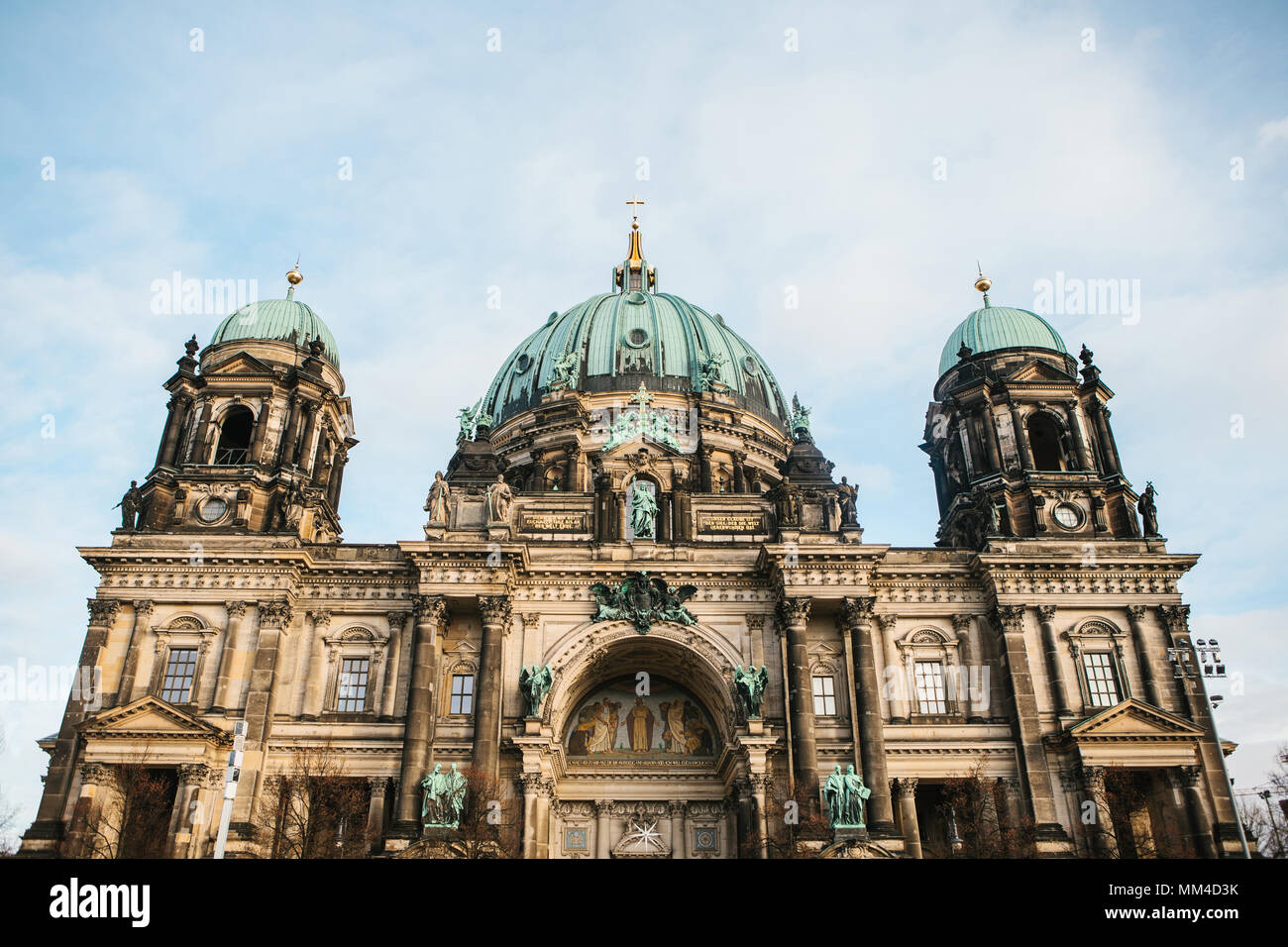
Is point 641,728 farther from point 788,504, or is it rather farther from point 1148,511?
point 1148,511

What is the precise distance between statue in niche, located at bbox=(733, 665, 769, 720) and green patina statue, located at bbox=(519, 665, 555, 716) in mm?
7433

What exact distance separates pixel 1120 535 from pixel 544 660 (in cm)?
2561

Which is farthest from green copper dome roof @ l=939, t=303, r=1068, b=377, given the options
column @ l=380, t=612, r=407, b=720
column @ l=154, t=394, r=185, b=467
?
column @ l=154, t=394, r=185, b=467

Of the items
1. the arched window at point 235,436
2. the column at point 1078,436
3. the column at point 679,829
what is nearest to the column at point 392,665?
the arched window at point 235,436

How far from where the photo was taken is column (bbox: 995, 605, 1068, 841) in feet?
117

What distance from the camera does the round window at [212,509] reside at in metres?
41.6

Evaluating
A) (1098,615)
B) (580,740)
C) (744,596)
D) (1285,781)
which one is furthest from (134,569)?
(1285,781)

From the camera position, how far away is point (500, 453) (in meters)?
55.4

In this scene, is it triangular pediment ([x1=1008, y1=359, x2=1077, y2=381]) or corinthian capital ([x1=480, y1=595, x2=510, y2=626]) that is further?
triangular pediment ([x1=1008, y1=359, x2=1077, y2=381])

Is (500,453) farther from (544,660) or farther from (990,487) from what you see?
(990,487)

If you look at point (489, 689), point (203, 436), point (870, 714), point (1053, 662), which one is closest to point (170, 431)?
point (203, 436)

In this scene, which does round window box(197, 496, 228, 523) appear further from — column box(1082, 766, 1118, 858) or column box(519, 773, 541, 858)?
column box(1082, 766, 1118, 858)

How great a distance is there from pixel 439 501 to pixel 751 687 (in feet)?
52.1
